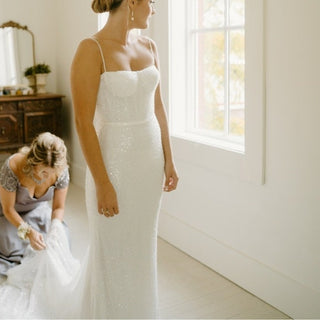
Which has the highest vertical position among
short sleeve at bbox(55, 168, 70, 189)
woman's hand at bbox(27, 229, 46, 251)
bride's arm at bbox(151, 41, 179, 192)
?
bride's arm at bbox(151, 41, 179, 192)

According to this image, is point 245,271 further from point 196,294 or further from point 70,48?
point 70,48

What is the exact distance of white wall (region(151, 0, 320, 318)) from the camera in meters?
2.51

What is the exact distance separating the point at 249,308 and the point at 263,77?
4.26 feet

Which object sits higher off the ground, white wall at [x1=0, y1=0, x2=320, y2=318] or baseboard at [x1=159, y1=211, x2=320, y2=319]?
white wall at [x1=0, y1=0, x2=320, y2=318]

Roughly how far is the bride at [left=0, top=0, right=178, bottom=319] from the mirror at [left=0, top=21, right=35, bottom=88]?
3.76 m

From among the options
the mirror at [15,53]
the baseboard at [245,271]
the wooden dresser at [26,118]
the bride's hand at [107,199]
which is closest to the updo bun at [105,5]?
the bride's hand at [107,199]

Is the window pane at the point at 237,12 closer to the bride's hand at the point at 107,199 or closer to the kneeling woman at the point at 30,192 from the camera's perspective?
the kneeling woman at the point at 30,192

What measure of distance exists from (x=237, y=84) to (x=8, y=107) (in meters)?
2.89

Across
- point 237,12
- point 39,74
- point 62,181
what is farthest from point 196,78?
point 39,74

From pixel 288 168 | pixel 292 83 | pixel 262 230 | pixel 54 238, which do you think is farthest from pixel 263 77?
pixel 54 238

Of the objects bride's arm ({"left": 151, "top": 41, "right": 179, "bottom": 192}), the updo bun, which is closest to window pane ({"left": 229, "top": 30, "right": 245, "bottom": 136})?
bride's arm ({"left": 151, "top": 41, "right": 179, "bottom": 192})

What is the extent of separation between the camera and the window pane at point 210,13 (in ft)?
11.6

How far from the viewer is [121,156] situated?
2.18 m

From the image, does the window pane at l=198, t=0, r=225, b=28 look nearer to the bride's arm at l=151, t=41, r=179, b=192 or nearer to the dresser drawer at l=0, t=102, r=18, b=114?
the bride's arm at l=151, t=41, r=179, b=192
